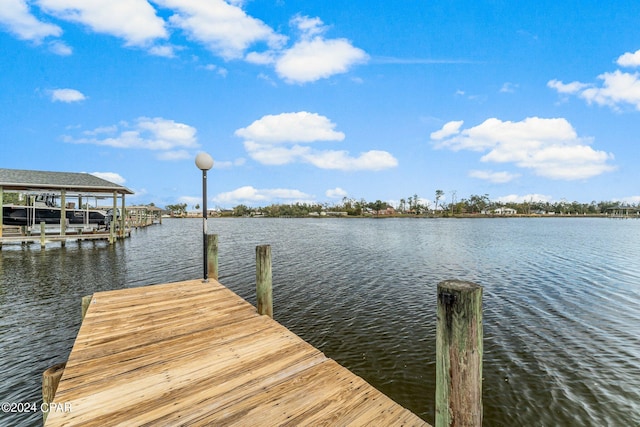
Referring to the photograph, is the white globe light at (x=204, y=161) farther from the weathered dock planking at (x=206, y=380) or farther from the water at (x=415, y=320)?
the water at (x=415, y=320)

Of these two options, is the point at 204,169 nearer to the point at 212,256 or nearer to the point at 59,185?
the point at 212,256

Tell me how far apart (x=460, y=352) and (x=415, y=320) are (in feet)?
19.4

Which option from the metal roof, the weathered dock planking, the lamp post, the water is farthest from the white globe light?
the metal roof

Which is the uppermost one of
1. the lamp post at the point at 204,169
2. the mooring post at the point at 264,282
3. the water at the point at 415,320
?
the lamp post at the point at 204,169

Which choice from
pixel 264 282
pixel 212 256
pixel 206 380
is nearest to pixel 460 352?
pixel 206 380

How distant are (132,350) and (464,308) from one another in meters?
3.90

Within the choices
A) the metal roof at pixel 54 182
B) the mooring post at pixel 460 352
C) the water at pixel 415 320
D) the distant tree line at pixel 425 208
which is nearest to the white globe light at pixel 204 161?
the water at pixel 415 320

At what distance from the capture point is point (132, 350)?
3691 millimetres

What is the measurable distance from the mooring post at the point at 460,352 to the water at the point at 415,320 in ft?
7.94

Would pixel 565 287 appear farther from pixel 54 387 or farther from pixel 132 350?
pixel 54 387

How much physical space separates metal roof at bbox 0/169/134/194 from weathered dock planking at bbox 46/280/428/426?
19972mm

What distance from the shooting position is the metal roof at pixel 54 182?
18250 mm

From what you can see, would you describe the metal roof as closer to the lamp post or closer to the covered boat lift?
the covered boat lift

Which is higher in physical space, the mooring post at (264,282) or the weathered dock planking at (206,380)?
the mooring post at (264,282)
